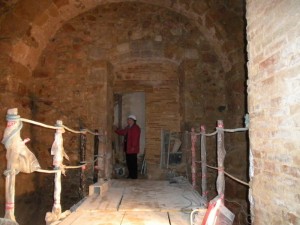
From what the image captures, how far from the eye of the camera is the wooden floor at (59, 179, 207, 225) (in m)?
2.62

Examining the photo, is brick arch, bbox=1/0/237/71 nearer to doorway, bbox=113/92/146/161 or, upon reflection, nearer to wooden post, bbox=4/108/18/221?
doorway, bbox=113/92/146/161

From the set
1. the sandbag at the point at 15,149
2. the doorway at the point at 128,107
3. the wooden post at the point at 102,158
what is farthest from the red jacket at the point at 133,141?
the sandbag at the point at 15,149

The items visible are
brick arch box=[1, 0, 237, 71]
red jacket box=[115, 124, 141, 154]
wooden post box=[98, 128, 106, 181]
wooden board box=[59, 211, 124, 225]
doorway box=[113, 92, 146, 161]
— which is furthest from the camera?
doorway box=[113, 92, 146, 161]

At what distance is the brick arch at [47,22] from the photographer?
472 centimetres

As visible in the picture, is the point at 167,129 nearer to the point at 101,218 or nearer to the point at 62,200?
the point at 62,200

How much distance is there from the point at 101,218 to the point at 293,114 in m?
1.92

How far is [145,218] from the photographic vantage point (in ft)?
8.87

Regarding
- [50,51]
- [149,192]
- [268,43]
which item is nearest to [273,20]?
[268,43]

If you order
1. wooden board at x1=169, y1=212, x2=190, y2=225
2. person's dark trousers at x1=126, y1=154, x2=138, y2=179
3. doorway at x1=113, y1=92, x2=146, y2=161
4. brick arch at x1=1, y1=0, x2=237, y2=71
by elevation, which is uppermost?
brick arch at x1=1, y1=0, x2=237, y2=71

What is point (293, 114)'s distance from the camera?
5.77 feet

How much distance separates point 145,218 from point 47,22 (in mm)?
4030

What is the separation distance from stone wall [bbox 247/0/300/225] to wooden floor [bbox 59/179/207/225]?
83cm

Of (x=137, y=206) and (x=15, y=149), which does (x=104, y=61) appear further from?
(x=15, y=149)

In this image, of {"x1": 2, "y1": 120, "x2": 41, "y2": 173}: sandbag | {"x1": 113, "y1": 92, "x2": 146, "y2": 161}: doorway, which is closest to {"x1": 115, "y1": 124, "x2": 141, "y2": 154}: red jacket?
{"x1": 113, "y1": 92, "x2": 146, "y2": 161}: doorway
